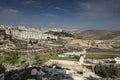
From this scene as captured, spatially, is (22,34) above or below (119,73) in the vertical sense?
above

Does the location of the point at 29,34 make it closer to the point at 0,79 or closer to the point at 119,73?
the point at 119,73

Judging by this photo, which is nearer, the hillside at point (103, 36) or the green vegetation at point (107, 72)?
the green vegetation at point (107, 72)

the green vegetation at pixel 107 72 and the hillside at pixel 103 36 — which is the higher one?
the hillside at pixel 103 36

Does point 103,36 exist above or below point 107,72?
above

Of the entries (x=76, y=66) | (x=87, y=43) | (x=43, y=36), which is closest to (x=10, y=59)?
(x=76, y=66)

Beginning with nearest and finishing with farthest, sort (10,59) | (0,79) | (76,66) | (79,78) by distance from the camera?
(0,79)
(79,78)
(76,66)
(10,59)

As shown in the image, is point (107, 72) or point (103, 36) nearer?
point (107, 72)

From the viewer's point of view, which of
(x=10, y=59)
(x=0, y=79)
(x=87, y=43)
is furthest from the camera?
(x=87, y=43)

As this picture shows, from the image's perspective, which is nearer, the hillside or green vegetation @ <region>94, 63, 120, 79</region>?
green vegetation @ <region>94, 63, 120, 79</region>

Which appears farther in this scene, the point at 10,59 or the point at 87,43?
the point at 87,43

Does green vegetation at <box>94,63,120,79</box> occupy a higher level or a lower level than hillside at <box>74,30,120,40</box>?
lower
